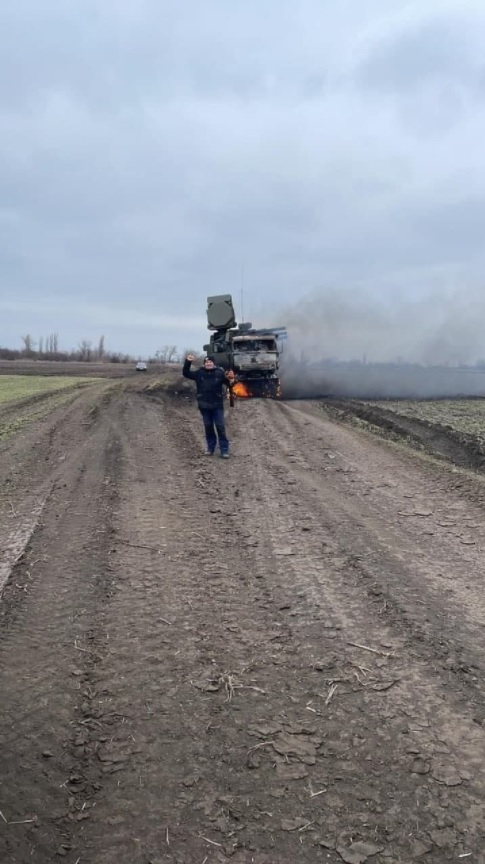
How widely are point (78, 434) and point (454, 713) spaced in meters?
11.1

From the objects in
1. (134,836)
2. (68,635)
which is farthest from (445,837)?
(68,635)

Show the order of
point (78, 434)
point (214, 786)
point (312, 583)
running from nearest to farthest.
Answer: point (214, 786) < point (312, 583) < point (78, 434)

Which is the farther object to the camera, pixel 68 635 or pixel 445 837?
pixel 68 635

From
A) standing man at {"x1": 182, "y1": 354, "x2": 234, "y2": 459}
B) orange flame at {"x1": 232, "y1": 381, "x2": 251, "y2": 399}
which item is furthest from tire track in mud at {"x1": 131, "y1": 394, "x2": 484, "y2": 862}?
orange flame at {"x1": 232, "y1": 381, "x2": 251, "y2": 399}

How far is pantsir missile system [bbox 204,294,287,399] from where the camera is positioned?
2327 centimetres

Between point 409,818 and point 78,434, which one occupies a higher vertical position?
point 78,434

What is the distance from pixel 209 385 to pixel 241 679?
7.71 metres

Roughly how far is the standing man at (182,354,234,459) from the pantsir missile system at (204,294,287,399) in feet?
38.8

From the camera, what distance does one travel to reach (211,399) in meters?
11.1

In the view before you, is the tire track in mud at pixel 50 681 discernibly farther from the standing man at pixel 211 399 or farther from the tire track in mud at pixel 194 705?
the standing man at pixel 211 399

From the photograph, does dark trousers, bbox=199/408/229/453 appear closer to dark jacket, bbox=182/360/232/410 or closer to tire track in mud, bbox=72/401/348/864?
dark jacket, bbox=182/360/232/410

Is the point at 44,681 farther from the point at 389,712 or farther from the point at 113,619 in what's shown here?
the point at 389,712

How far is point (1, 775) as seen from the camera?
10.2ft

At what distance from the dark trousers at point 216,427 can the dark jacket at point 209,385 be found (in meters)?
0.10
